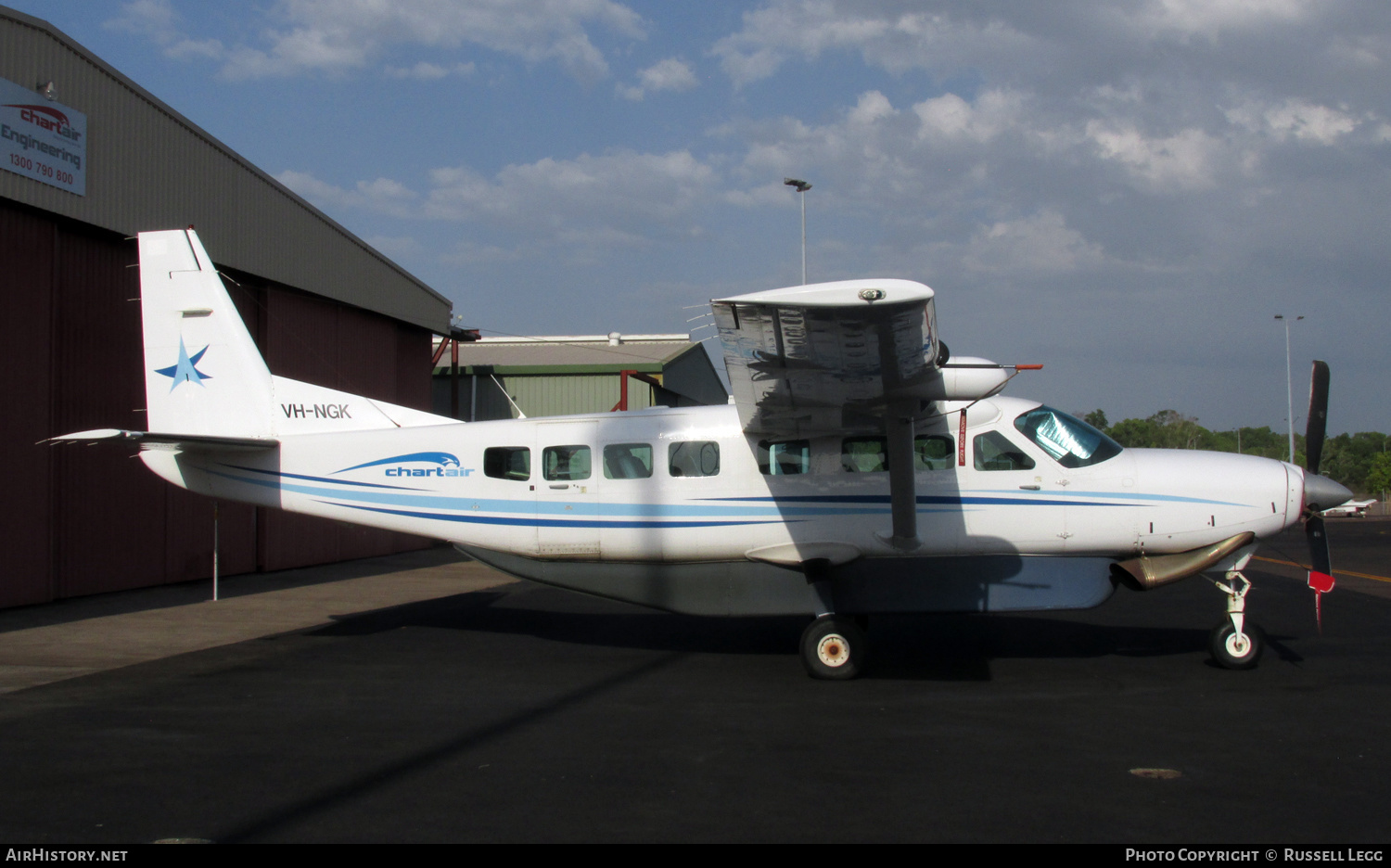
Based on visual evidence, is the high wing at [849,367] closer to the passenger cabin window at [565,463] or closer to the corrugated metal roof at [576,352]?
the passenger cabin window at [565,463]

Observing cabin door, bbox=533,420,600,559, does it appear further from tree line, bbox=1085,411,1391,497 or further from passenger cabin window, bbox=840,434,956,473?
tree line, bbox=1085,411,1391,497

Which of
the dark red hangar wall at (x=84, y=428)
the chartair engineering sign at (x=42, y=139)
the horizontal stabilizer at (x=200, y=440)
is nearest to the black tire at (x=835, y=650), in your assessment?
the horizontal stabilizer at (x=200, y=440)

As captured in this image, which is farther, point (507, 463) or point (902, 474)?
point (507, 463)

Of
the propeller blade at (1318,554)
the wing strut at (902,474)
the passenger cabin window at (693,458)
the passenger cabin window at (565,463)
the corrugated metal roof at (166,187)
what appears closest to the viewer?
the wing strut at (902,474)

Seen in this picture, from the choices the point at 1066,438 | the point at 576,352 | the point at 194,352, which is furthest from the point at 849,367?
the point at 576,352

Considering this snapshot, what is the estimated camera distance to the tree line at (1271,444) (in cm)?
7225

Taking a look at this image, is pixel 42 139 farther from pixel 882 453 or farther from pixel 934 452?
pixel 934 452

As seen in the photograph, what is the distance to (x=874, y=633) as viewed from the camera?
11.1 meters

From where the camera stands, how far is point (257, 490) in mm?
10070

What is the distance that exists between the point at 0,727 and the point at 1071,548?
340 inches

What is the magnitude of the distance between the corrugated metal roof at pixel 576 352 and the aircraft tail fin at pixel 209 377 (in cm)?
1633

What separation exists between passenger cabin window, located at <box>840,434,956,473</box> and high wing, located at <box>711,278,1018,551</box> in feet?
0.43

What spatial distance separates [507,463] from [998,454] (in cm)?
475
